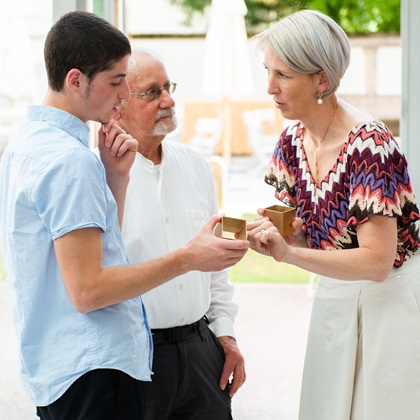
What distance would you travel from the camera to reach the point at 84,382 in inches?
73.0

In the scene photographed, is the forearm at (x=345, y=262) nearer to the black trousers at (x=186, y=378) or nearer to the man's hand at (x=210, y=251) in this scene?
the man's hand at (x=210, y=251)

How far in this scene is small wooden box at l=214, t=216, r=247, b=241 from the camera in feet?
6.69

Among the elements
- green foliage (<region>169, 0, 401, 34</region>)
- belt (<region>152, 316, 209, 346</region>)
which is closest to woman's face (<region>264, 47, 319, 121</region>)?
belt (<region>152, 316, 209, 346</region>)

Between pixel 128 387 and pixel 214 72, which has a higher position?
pixel 214 72

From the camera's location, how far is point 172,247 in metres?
2.42

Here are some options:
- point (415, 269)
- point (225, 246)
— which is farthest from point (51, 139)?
point (415, 269)

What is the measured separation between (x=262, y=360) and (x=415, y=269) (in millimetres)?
3008

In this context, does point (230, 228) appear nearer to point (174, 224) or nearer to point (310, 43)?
point (174, 224)

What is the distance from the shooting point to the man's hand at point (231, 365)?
8.07ft

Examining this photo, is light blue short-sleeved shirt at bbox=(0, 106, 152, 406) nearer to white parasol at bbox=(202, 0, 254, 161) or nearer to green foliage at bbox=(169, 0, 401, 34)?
white parasol at bbox=(202, 0, 254, 161)

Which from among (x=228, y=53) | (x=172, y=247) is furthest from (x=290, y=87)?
(x=228, y=53)

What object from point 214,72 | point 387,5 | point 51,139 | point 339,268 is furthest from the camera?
point 387,5

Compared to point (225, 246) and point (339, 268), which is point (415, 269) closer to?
point (339, 268)

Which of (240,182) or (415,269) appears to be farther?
(240,182)
